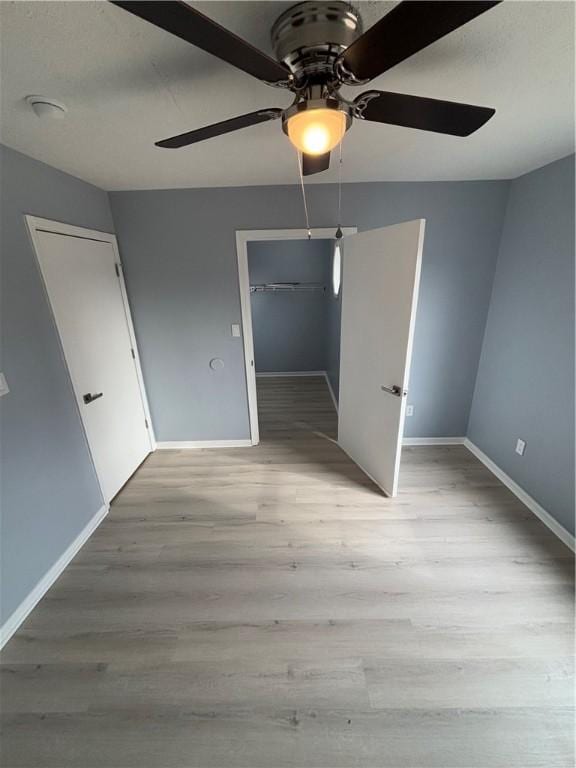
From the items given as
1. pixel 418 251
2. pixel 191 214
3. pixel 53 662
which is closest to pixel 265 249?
pixel 191 214

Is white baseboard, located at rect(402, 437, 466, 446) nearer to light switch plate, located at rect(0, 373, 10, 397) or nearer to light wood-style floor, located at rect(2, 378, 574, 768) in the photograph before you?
light wood-style floor, located at rect(2, 378, 574, 768)

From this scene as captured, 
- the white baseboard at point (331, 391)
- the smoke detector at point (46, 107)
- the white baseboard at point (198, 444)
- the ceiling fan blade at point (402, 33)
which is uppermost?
the smoke detector at point (46, 107)

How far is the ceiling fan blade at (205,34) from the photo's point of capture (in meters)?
0.54

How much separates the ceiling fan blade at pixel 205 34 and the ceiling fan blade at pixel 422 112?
0.27 m

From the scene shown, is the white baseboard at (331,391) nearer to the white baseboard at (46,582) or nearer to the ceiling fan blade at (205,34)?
the white baseboard at (46,582)

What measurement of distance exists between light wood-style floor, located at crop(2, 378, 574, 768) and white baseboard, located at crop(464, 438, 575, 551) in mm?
76

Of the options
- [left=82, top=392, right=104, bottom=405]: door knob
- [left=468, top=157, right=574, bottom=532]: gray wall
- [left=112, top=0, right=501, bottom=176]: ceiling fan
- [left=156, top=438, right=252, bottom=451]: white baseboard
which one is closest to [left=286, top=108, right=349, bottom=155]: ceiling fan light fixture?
[left=112, top=0, right=501, bottom=176]: ceiling fan

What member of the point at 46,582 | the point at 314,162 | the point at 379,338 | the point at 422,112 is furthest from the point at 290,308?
the point at 46,582

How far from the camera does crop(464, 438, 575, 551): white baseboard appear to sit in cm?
186

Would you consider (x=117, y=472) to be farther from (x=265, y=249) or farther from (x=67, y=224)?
(x=265, y=249)

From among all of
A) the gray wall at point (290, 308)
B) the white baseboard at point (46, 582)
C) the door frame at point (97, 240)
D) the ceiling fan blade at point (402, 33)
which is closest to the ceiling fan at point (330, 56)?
the ceiling fan blade at point (402, 33)

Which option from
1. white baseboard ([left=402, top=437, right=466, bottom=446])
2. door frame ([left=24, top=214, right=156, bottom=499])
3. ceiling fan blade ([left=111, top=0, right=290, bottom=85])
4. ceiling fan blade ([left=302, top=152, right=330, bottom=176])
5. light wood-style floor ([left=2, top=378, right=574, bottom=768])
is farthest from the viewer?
white baseboard ([left=402, top=437, right=466, bottom=446])

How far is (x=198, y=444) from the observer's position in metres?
3.05

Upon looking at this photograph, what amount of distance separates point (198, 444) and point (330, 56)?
2.91 metres
